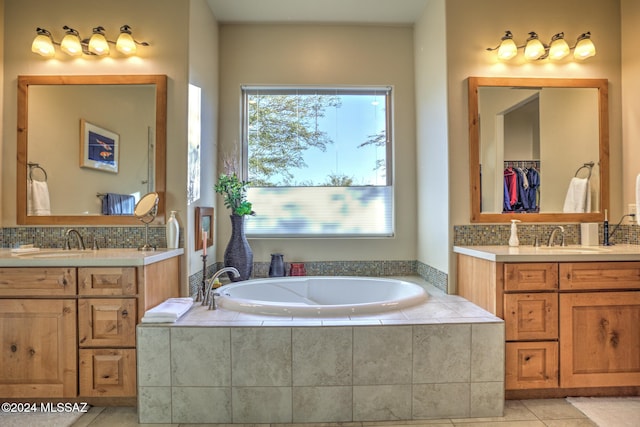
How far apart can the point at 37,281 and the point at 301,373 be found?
5.05ft

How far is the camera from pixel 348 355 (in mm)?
1852

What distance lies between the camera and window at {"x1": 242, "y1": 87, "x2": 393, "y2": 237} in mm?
3199

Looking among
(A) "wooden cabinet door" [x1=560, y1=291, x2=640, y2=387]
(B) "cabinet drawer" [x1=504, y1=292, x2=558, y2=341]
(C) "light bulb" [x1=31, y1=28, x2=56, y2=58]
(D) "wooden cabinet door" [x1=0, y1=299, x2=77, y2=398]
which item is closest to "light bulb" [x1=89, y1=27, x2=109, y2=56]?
(C) "light bulb" [x1=31, y1=28, x2=56, y2=58]

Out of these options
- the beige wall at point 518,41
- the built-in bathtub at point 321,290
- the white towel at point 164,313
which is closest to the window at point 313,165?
the built-in bathtub at point 321,290

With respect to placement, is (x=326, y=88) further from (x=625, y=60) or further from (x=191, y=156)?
(x=625, y=60)

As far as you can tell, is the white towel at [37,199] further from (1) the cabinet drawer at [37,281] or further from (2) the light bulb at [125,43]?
(2) the light bulb at [125,43]

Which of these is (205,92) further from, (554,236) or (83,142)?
(554,236)

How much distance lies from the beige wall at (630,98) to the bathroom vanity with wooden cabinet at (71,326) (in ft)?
11.0

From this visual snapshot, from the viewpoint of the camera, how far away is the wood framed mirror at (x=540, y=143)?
2.55 meters

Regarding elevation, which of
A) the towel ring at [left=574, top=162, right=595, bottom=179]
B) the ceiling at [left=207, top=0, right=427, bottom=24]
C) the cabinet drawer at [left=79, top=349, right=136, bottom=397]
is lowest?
the cabinet drawer at [left=79, top=349, right=136, bottom=397]

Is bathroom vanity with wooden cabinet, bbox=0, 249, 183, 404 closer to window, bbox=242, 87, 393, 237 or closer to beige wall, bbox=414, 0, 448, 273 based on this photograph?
window, bbox=242, 87, 393, 237

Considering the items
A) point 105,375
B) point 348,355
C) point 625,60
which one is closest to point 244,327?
point 348,355

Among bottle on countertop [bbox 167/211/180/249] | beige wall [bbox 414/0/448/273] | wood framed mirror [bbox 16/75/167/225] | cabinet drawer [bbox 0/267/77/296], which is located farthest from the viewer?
beige wall [bbox 414/0/448/273]

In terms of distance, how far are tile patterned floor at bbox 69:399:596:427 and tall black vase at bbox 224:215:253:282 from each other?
1.16m
